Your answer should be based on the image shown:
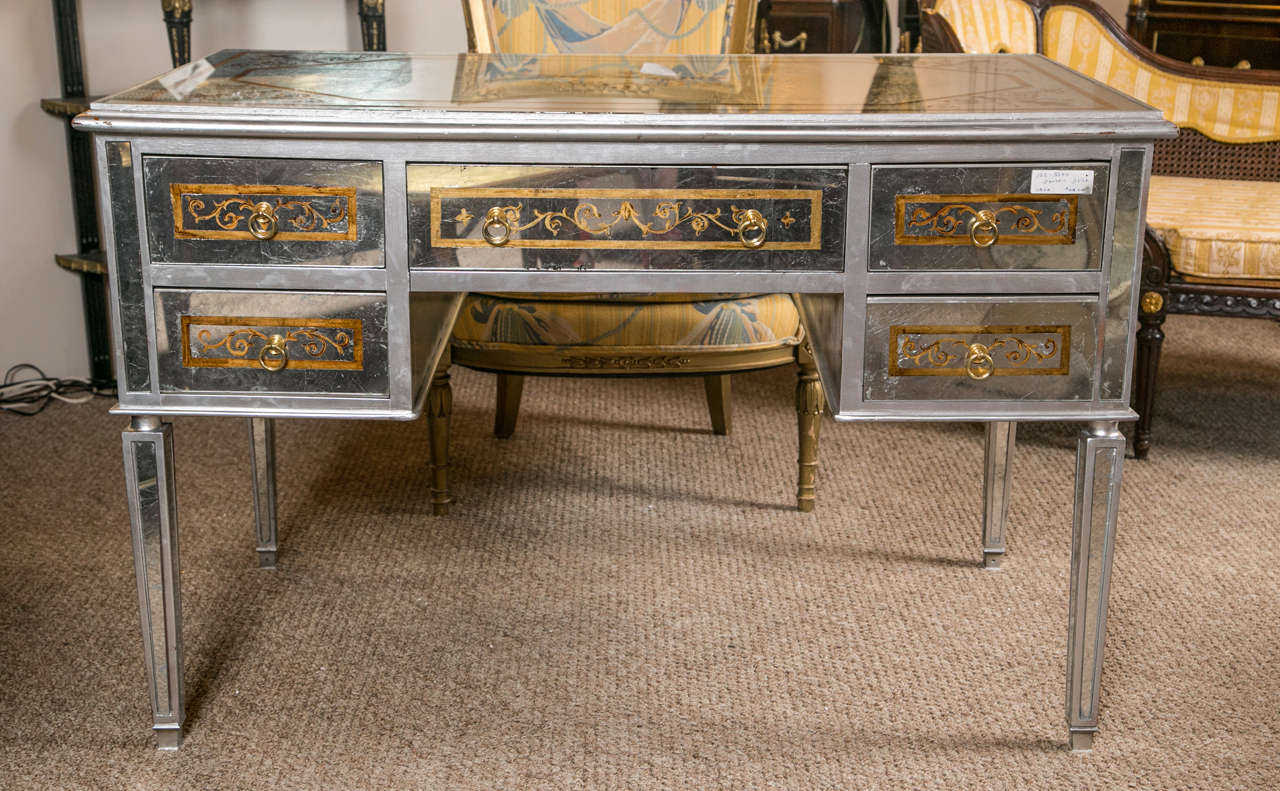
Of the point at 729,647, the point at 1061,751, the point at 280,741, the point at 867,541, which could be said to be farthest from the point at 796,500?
the point at 280,741

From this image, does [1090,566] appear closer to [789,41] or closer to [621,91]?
[621,91]

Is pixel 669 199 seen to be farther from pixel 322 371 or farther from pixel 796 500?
pixel 796 500

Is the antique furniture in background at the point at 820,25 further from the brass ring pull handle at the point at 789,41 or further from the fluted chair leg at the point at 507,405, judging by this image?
the fluted chair leg at the point at 507,405

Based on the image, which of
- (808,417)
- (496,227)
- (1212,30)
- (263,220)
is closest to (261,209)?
(263,220)

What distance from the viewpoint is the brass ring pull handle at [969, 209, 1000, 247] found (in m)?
1.59

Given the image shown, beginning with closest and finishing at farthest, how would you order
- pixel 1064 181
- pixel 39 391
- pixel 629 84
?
pixel 1064 181 < pixel 629 84 < pixel 39 391

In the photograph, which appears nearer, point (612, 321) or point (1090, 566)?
point (1090, 566)

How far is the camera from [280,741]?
1.85 metres

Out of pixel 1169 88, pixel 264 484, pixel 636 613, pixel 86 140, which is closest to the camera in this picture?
pixel 636 613

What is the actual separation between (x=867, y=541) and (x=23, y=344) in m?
2.14

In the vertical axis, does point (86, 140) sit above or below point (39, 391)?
above

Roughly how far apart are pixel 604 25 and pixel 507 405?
2.78 feet

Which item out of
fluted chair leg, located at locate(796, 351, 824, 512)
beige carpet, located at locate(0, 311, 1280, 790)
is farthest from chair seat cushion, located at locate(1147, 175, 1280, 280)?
fluted chair leg, located at locate(796, 351, 824, 512)

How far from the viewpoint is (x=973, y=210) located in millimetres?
1596
